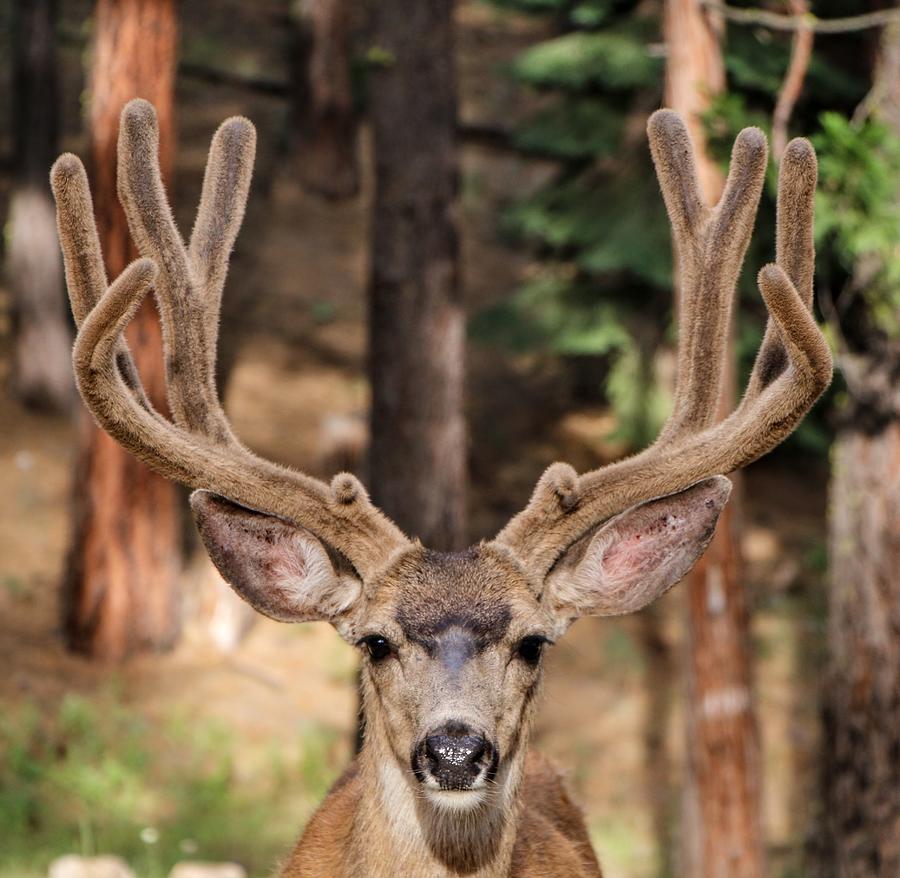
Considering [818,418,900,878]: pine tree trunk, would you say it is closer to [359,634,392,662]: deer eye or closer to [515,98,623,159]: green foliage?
[359,634,392,662]: deer eye

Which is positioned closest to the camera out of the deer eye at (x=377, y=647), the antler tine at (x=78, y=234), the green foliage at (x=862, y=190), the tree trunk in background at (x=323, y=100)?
the antler tine at (x=78, y=234)

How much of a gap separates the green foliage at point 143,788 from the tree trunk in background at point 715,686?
8.38ft

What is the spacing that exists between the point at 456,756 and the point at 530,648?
0.55 m

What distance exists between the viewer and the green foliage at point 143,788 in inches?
369

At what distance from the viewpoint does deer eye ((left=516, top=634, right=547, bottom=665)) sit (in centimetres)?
432

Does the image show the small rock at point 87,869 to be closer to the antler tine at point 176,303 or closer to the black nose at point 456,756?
the antler tine at point 176,303

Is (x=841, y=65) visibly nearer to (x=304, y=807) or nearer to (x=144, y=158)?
(x=304, y=807)

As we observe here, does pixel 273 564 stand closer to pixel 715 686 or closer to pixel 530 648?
pixel 530 648

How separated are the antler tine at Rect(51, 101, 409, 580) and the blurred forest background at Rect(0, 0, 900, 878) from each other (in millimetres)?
2203

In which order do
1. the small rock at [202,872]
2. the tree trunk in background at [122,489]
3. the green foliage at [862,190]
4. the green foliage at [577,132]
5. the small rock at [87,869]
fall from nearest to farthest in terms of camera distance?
the small rock at [87,869] < the small rock at [202,872] < the green foliage at [862,190] < the tree trunk in background at [122,489] < the green foliage at [577,132]

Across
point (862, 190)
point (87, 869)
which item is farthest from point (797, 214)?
point (87, 869)

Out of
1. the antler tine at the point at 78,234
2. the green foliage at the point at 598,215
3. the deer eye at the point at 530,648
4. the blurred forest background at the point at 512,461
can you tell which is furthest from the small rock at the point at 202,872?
the green foliage at the point at 598,215

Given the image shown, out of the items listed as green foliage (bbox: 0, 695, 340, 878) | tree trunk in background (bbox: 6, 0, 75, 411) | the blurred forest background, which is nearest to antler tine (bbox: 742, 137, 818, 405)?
the blurred forest background

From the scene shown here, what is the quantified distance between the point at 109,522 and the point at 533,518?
24.3 ft
